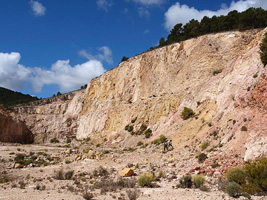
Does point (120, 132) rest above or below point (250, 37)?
below

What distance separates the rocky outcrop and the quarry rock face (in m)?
3.91

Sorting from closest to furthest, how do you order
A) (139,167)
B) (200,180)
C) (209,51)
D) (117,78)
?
(200,180) → (139,167) → (209,51) → (117,78)

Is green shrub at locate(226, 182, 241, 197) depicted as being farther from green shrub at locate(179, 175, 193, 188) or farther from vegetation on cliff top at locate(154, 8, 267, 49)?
vegetation on cliff top at locate(154, 8, 267, 49)

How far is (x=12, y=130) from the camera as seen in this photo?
145ft

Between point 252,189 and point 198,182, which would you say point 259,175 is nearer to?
point 252,189

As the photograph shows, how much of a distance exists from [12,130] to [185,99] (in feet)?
122

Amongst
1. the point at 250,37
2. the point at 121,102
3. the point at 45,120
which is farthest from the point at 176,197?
A: the point at 45,120

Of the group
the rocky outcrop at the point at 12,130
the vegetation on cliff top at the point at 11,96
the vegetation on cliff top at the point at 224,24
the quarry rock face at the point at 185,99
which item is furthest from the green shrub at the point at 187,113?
the vegetation on cliff top at the point at 11,96

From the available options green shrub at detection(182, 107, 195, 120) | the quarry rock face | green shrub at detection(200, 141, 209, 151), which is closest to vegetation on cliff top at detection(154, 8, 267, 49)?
the quarry rock face

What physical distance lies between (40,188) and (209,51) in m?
31.3

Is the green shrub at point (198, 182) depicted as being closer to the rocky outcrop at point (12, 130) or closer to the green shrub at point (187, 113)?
the green shrub at point (187, 113)

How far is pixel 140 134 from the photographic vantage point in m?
30.6

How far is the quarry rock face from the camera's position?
14.7 meters

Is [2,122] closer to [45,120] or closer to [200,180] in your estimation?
[45,120]
